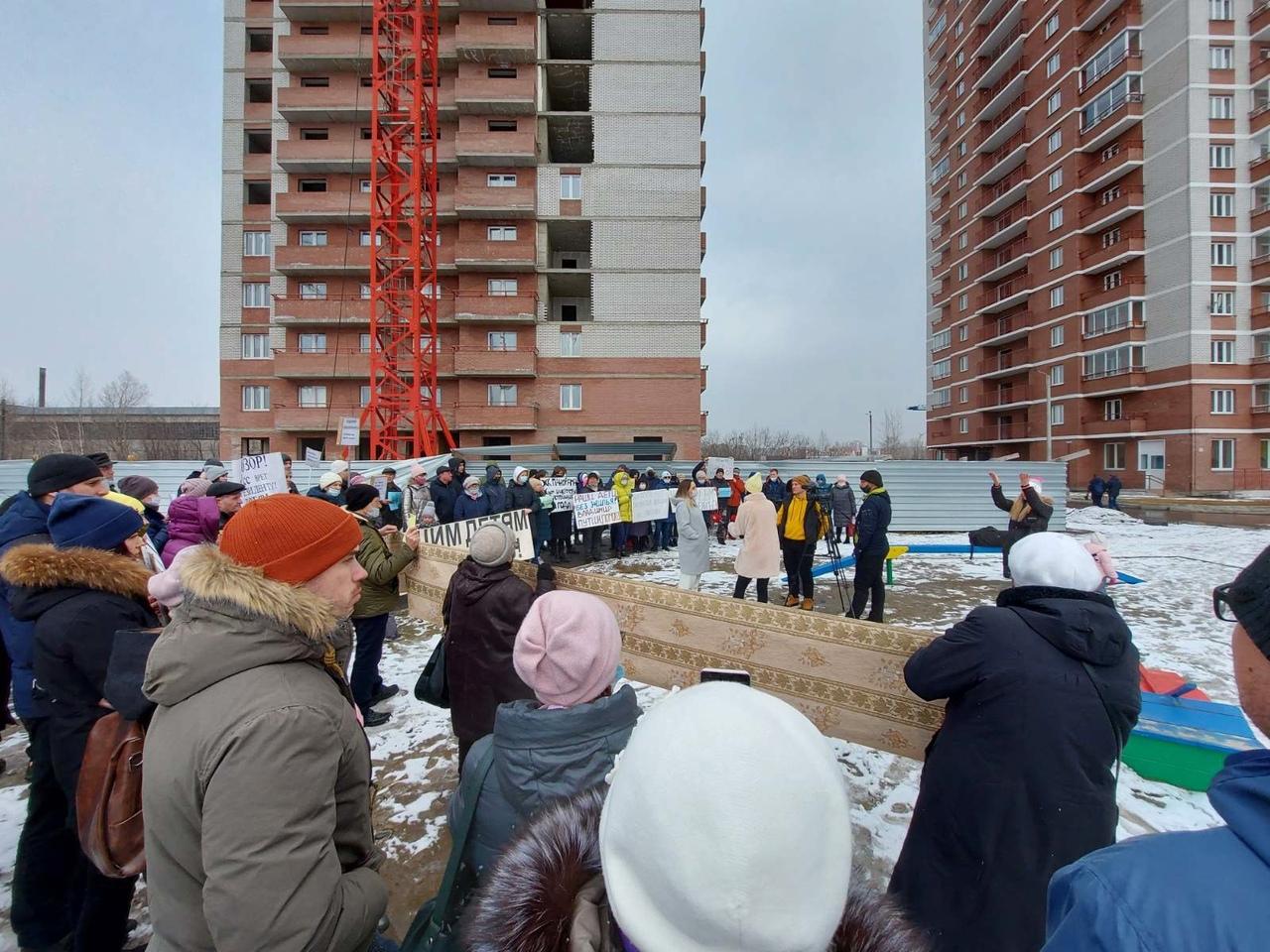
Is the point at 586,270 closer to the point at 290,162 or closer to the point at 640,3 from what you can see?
the point at 640,3

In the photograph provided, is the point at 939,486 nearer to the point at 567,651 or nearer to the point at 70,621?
the point at 567,651

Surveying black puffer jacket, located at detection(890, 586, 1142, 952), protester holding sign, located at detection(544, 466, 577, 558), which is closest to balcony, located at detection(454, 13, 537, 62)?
protester holding sign, located at detection(544, 466, 577, 558)

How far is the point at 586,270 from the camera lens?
29.8m

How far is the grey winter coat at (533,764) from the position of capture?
177 cm

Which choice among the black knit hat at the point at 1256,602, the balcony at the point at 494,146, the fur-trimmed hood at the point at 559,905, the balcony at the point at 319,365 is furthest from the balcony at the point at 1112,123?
the fur-trimmed hood at the point at 559,905

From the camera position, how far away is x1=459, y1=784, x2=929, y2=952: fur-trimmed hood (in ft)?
3.26

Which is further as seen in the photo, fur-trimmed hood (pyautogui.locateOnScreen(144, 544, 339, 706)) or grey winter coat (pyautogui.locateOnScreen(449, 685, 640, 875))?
grey winter coat (pyautogui.locateOnScreen(449, 685, 640, 875))

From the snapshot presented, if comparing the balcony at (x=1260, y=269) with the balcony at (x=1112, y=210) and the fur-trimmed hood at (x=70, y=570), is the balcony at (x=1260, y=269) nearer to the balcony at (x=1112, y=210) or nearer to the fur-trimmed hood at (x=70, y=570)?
the balcony at (x=1112, y=210)

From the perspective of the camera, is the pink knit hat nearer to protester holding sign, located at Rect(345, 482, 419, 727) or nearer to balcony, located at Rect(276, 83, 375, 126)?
protester holding sign, located at Rect(345, 482, 419, 727)

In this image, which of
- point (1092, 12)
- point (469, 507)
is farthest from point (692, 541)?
point (1092, 12)

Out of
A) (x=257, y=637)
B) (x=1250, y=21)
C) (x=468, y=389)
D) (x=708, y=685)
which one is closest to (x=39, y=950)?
(x=257, y=637)

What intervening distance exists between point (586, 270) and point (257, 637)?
3066cm

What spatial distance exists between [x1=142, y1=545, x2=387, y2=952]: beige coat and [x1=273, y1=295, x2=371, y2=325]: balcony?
3111 cm

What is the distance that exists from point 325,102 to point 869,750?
120ft
